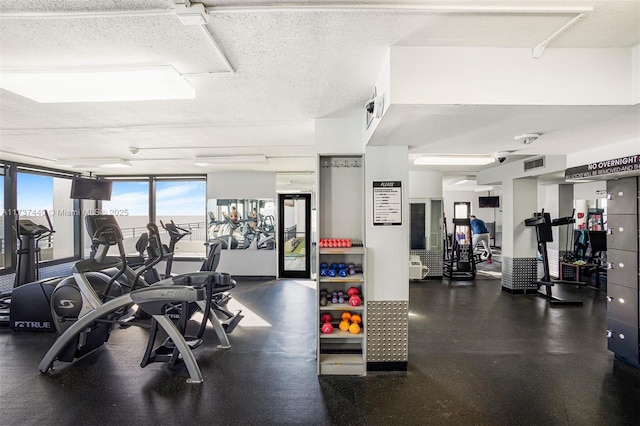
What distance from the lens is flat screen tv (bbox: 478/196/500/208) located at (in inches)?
451

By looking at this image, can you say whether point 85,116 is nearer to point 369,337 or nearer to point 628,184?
point 369,337

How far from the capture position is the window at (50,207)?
617cm

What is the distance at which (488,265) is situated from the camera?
884 centimetres

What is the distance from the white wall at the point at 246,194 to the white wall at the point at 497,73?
556 centimetres

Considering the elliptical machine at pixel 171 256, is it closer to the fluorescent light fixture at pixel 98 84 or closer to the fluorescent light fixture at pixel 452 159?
the fluorescent light fixture at pixel 98 84

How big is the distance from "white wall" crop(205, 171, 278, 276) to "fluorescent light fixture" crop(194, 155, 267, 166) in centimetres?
163

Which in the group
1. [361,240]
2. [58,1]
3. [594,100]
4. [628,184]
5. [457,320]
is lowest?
[457,320]

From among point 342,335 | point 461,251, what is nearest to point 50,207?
point 342,335

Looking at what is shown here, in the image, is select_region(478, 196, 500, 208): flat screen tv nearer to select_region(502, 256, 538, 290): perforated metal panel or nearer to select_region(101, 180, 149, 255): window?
select_region(502, 256, 538, 290): perforated metal panel

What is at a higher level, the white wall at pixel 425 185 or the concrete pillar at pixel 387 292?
the white wall at pixel 425 185

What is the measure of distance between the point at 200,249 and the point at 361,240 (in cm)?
578

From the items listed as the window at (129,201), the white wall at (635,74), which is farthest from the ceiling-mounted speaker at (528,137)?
the window at (129,201)

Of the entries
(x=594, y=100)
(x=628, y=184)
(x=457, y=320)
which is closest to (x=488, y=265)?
(x=457, y=320)

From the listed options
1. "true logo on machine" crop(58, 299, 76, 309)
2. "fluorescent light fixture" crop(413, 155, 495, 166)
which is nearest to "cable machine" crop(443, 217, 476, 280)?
"fluorescent light fixture" crop(413, 155, 495, 166)
